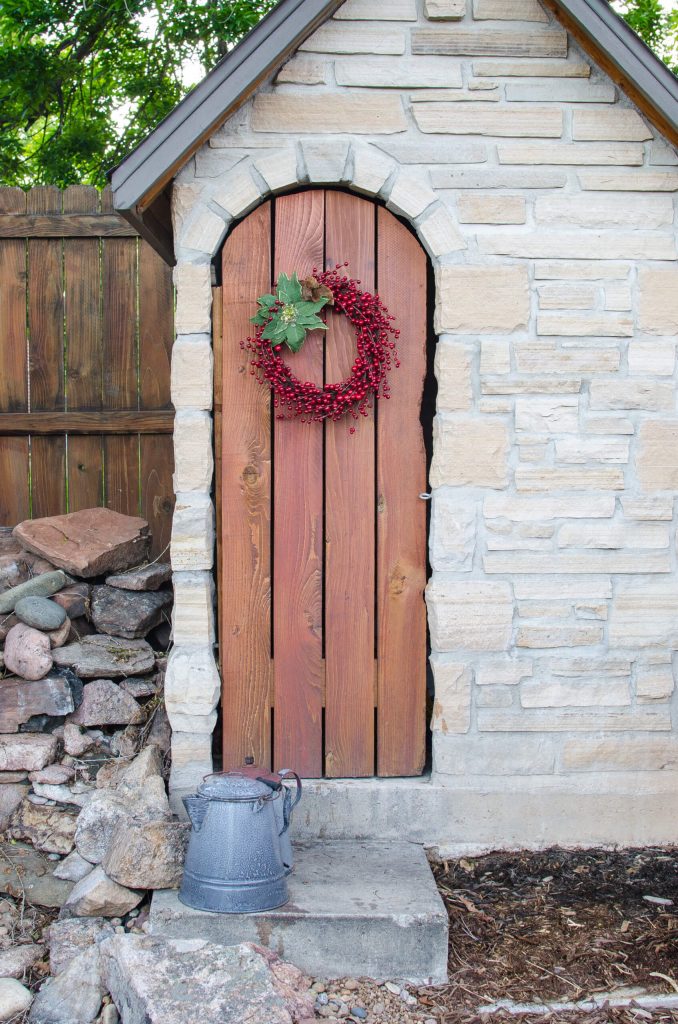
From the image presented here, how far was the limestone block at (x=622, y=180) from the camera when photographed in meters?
4.00

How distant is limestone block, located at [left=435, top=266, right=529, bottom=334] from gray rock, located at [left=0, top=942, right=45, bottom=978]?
2.72 meters

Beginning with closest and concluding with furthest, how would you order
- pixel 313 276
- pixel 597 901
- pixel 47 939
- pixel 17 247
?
pixel 47 939 < pixel 597 901 < pixel 313 276 < pixel 17 247

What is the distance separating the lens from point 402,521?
161 inches

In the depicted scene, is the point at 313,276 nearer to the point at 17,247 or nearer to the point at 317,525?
the point at 317,525

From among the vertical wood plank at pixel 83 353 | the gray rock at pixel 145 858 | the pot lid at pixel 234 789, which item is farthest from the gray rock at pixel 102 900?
the vertical wood plank at pixel 83 353

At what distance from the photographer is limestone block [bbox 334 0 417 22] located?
394cm

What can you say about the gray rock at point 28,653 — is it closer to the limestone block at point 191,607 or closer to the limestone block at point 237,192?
the limestone block at point 191,607

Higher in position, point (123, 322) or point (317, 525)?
point (123, 322)

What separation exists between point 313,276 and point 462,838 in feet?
7.71

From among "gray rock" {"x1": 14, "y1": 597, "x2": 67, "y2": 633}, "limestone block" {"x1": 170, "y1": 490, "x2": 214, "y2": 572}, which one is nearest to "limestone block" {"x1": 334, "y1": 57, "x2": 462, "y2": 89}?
"limestone block" {"x1": 170, "y1": 490, "x2": 214, "y2": 572}

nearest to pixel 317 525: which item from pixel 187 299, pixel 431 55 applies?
pixel 187 299

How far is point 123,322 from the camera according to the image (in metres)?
5.68

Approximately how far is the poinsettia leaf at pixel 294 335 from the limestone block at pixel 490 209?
795mm

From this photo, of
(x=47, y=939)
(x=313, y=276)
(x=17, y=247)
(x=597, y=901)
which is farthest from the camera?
(x=17, y=247)
